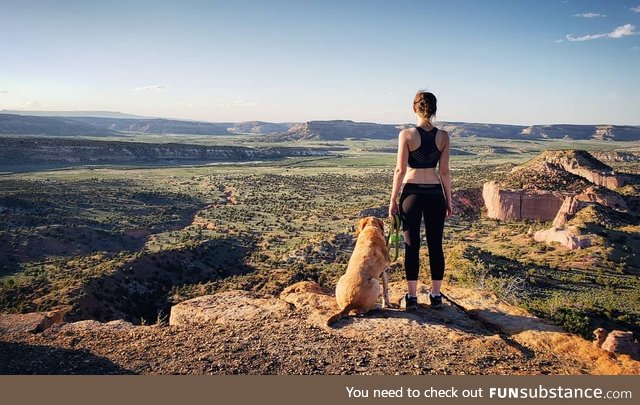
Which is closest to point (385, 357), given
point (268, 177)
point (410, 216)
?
point (410, 216)

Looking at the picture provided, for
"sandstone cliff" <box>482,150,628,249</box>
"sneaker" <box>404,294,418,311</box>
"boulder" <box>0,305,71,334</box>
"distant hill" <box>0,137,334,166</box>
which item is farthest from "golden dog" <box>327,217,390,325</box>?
"distant hill" <box>0,137,334,166</box>

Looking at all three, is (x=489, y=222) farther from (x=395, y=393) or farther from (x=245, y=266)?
(x=395, y=393)

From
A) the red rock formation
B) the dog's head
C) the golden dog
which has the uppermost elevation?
the dog's head

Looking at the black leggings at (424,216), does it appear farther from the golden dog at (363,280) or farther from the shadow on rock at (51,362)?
the shadow on rock at (51,362)

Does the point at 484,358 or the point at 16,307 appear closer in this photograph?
the point at 484,358

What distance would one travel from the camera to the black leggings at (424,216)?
249 inches

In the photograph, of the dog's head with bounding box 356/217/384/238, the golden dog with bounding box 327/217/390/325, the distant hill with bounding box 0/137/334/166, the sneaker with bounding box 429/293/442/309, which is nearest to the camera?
the golden dog with bounding box 327/217/390/325

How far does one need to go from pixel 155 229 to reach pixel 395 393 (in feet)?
136

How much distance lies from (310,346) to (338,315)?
2.77ft

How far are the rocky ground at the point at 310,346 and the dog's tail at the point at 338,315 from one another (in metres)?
0.09

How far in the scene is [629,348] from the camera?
22.2 ft

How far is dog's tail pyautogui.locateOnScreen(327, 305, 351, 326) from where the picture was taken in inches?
256

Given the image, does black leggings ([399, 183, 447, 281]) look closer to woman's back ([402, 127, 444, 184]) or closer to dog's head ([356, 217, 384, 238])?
woman's back ([402, 127, 444, 184])

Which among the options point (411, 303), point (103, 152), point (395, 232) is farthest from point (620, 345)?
point (103, 152)
